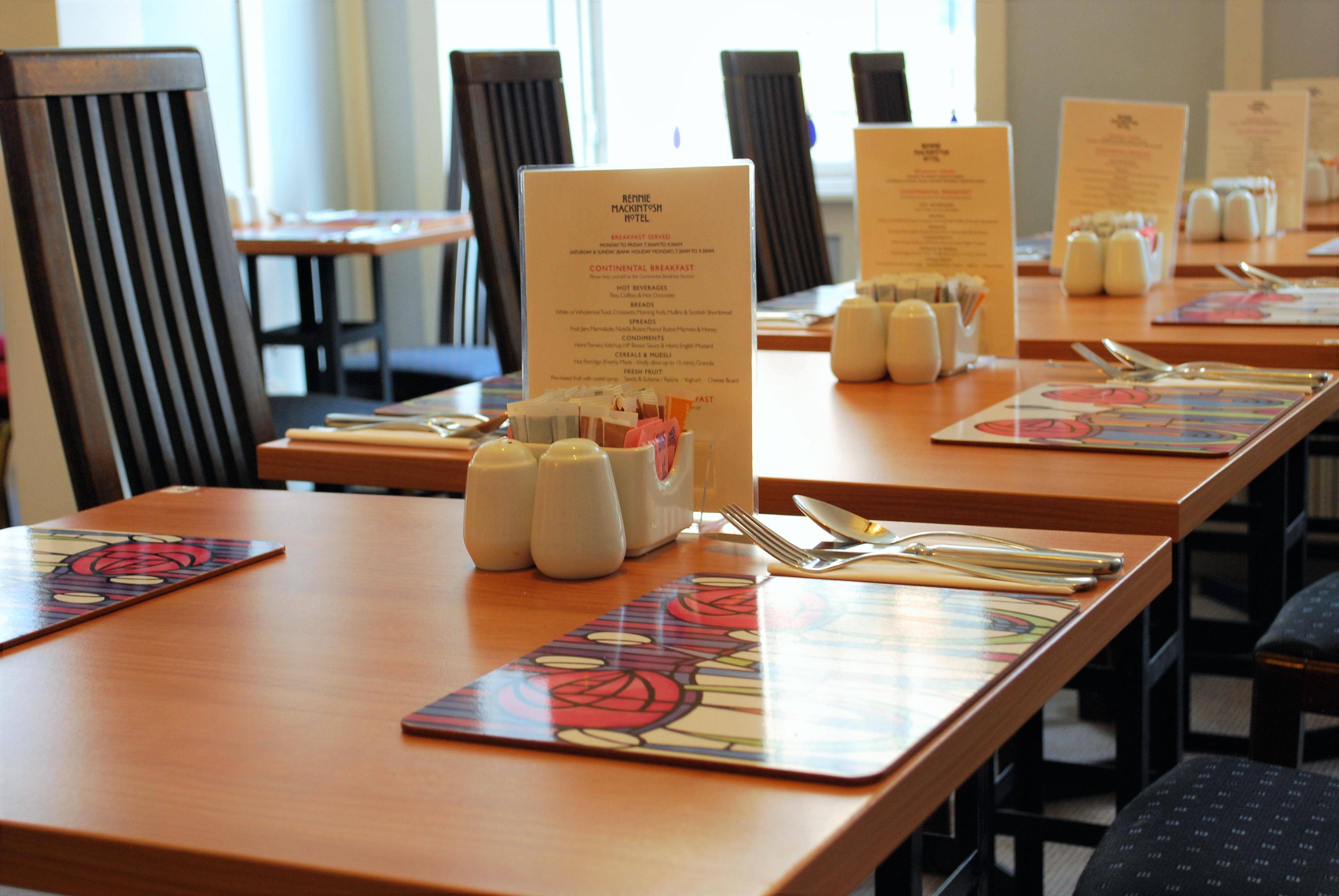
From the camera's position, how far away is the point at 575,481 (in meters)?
0.82

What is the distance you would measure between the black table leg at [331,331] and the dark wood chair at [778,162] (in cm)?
143

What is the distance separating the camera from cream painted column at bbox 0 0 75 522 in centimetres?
296

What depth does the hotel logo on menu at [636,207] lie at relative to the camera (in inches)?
37.2

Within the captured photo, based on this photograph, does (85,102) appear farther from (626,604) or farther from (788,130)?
(788,130)

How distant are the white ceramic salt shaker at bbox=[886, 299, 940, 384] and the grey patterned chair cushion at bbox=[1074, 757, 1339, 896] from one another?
512 mm

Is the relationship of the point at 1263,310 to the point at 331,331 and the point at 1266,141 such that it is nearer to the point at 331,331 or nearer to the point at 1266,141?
the point at 1266,141

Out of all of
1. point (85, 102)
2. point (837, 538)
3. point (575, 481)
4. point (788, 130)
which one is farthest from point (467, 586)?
point (788, 130)

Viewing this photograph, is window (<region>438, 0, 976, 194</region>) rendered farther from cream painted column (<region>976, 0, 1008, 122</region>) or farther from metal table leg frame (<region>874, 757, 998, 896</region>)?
metal table leg frame (<region>874, 757, 998, 896</region>)

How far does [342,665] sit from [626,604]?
0.16 metres

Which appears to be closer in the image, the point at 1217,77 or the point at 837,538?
the point at 837,538

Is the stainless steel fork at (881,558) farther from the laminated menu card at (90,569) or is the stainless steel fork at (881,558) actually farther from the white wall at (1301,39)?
the white wall at (1301,39)

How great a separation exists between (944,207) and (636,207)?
32.4 inches

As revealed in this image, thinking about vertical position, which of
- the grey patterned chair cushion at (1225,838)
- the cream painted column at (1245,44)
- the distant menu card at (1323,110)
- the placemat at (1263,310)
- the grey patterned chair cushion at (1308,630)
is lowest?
the grey patterned chair cushion at (1225,838)

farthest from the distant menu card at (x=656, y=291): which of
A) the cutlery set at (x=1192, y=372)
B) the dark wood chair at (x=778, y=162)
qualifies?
the dark wood chair at (x=778, y=162)
